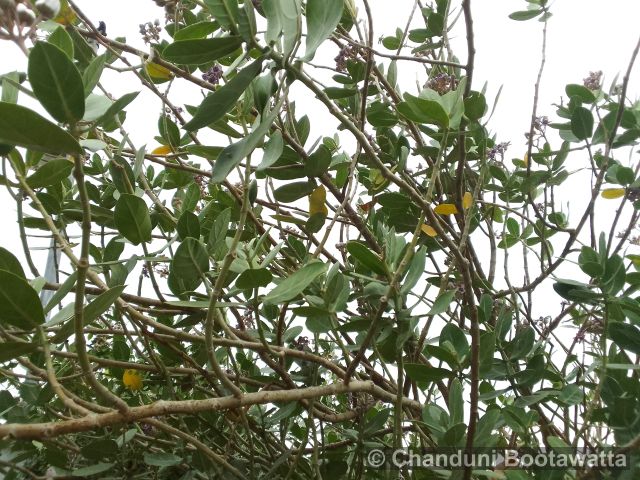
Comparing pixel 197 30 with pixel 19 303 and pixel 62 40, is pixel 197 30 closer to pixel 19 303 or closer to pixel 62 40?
pixel 62 40

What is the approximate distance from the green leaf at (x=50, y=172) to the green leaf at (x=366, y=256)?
12.1 inches

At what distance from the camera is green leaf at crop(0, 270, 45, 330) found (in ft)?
1.46

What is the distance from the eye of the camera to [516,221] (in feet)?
4.07

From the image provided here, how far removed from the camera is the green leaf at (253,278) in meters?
0.56

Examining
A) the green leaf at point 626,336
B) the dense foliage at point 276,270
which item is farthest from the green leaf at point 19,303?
the green leaf at point 626,336

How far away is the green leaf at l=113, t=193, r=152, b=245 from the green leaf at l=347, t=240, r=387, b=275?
0.73ft

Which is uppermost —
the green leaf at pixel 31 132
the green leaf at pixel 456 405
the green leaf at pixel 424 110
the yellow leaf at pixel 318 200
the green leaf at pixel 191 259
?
the green leaf at pixel 424 110

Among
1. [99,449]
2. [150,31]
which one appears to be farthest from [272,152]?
[150,31]

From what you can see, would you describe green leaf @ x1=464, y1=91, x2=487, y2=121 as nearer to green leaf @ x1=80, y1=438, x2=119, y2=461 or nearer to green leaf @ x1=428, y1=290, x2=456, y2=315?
green leaf @ x1=428, y1=290, x2=456, y2=315

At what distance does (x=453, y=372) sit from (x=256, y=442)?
0.43 m

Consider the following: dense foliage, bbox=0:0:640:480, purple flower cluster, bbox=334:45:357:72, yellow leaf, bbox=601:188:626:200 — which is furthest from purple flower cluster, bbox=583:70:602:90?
purple flower cluster, bbox=334:45:357:72

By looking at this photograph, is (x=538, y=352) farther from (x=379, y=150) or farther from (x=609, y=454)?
(x=379, y=150)

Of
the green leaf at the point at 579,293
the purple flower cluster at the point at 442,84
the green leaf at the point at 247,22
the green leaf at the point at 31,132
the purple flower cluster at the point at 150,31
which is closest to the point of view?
the green leaf at the point at 31,132

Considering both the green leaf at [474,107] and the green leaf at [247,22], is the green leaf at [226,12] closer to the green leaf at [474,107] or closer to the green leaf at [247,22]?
the green leaf at [247,22]
